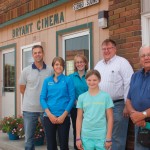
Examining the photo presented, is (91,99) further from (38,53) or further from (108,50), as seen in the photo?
(38,53)

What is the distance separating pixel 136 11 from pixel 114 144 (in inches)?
78.2

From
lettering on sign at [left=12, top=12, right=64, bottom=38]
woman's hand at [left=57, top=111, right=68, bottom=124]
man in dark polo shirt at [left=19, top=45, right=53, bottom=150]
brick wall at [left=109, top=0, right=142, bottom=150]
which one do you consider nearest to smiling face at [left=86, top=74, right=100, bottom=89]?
woman's hand at [left=57, top=111, right=68, bottom=124]

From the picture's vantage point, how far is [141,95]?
155 inches

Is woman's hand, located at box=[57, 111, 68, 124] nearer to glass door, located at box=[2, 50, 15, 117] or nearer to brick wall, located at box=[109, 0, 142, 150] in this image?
brick wall, located at box=[109, 0, 142, 150]

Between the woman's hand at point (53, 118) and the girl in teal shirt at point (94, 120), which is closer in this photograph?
the girl in teal shirt at point (94, 120)

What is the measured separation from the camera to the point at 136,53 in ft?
16.6

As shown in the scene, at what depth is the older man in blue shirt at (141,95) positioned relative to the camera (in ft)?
12.8

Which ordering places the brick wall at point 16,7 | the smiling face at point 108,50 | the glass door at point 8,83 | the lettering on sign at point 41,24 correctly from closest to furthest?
1. the smiling face at point 108,50
2. the lettering on sign at point 41,24
3. the brick wall at point 16,7
4. the glass door at point 8,83

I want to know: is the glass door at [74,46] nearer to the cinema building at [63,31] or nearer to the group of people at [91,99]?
the cinema building at [63,31]

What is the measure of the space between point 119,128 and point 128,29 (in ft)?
4.95

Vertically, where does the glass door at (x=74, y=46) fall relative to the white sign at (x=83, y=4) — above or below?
below

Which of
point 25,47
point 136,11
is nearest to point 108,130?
point 136,11

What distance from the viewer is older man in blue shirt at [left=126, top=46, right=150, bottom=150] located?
390cm

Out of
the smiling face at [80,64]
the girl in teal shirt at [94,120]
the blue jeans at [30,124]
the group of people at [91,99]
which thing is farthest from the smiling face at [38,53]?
the girl in teal shirt at [94,120]
